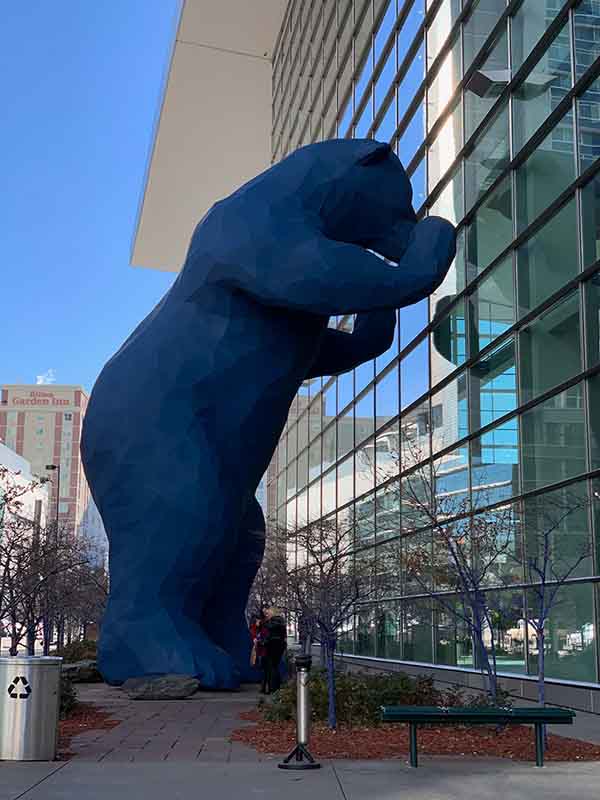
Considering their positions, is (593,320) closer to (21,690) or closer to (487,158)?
(487,158)

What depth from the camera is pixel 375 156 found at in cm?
1184

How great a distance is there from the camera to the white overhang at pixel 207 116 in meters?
36.7

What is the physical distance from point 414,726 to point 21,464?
76874mm

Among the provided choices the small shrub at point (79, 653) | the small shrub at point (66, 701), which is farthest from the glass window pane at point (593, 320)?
the small shrub at point (79, 653)

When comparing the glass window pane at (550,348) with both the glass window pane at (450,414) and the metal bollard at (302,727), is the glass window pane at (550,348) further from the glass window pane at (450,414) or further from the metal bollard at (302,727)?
the metal bollard at (302,727)

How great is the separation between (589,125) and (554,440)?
153 inches

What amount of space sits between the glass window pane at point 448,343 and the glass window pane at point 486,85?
2.94 m

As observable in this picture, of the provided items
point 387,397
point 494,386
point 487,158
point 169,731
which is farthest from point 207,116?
point 169,731

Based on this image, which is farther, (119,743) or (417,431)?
(417,431)

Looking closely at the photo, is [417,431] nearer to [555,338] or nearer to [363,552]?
[363,552]

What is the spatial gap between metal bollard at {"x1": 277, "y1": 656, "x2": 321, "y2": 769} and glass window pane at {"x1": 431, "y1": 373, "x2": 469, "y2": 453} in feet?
32.2

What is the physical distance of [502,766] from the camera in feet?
21.8

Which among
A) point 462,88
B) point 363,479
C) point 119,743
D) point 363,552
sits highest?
point 462,88

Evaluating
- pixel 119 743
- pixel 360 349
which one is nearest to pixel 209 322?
pixel 360 349
